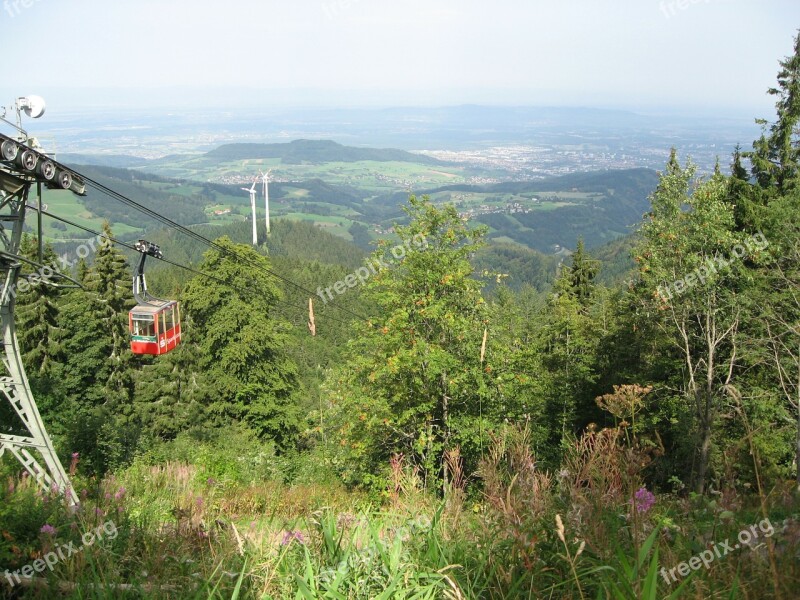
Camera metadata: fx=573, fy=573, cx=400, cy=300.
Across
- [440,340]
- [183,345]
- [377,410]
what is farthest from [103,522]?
[183,345]

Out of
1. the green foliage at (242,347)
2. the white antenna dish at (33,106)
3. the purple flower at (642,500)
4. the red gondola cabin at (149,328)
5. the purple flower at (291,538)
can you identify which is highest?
the white antenna dish at (33,106)

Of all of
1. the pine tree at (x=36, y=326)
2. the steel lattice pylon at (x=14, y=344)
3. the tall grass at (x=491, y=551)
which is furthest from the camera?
the pine tree at (x=36, y=326)

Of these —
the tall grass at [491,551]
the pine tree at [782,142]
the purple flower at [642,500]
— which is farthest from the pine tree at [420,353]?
the pine tree at [782,142]

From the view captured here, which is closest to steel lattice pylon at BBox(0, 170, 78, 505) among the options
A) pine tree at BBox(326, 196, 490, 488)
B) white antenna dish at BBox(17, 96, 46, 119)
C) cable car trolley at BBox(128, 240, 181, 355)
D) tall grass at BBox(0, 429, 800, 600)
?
white antenna dish at BBox(17, 96, 46, 119)

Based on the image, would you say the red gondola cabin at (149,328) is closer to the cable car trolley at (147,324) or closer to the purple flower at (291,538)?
the cable car trolley at (147,324)

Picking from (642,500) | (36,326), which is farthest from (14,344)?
(36,326)

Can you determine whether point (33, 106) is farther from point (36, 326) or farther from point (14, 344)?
point (36, 326)

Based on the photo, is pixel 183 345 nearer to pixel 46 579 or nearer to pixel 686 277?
pixel 686 277

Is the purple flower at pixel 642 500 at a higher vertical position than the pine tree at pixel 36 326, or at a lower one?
higher

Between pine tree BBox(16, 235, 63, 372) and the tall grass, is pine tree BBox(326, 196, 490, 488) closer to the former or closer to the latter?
the tall grass
